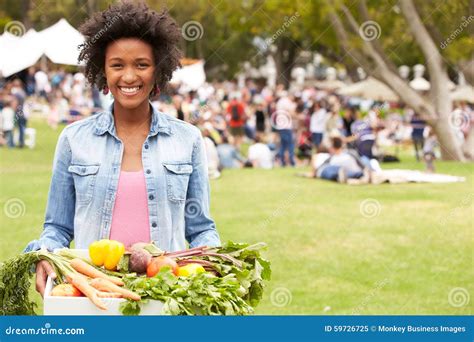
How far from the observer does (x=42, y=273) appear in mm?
3672

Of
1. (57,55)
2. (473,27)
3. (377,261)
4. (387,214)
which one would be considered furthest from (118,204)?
Result: (473,27)

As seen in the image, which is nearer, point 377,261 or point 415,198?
point 377,261

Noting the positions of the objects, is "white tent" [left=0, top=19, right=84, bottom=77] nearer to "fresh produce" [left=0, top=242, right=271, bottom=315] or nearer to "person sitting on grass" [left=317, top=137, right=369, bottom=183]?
"person sitting on grass" [left=317, top=137, right=369, bottom=183]

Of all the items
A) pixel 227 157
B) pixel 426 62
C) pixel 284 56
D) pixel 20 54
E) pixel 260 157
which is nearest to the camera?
pixel 227 157

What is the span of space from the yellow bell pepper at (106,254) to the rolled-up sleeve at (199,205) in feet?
1.99

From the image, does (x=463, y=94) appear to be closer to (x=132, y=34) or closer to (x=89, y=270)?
(x=132, y=34)

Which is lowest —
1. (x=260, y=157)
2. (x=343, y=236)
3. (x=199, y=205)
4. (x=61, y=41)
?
(x=343, y=236)

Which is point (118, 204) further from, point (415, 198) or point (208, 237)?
point (415, 198)

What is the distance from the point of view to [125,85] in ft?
13.5

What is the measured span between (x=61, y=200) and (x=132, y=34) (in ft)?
2.47

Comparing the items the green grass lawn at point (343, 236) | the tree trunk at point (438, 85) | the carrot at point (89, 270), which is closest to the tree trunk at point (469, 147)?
the tree trunk at point (438, 85)

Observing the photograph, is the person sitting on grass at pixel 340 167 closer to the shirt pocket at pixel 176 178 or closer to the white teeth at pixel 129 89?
the shirt pocket at pixel 176 178

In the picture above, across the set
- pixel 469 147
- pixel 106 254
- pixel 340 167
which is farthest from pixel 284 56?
pixel 106 254

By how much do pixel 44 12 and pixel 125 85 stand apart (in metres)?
52.8
